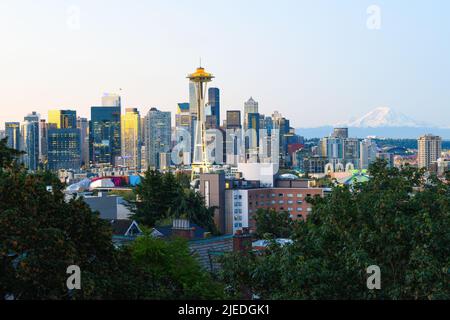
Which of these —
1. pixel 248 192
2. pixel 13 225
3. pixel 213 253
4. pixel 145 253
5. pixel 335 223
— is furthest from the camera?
pixel 248 192

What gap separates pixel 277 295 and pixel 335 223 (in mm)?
1643

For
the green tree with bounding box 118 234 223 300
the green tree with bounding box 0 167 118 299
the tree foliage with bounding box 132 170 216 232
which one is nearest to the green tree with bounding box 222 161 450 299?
the green tree with bounding box 118 234 223 300

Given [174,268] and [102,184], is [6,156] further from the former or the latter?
[102,184]

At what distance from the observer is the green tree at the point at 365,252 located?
41.7 feet

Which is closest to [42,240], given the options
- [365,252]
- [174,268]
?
[365,252]

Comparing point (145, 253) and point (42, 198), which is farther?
point (145, 253)

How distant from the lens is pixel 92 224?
14000 mm

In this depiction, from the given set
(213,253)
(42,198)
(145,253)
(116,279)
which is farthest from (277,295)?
(213,253)

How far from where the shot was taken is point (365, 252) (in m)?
12.9

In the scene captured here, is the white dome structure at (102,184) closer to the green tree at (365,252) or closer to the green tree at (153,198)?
the green tree at (153,198)

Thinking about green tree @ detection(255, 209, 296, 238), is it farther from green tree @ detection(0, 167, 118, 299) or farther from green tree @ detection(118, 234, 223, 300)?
green tree @ detection(0, 167, 118, 299)

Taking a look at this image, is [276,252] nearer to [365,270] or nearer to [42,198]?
[365,270]

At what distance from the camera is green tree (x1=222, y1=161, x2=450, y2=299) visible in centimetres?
1272

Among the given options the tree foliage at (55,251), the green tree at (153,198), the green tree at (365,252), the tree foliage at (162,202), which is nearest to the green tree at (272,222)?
the tree foliage at (162,202)
